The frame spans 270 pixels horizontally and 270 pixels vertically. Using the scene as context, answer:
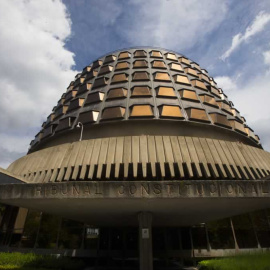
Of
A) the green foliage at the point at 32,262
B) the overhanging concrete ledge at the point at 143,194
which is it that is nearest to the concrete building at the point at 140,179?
the overhanging concrete ledge at the point at 143,194

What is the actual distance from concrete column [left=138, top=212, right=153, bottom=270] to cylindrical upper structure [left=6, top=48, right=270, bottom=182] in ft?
13.2

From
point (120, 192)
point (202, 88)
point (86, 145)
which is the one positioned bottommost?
point (120, 192)

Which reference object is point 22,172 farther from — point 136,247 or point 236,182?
point 236,182

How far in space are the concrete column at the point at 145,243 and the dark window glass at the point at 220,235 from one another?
10534 millimetres

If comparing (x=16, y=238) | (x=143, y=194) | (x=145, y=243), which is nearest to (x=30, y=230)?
(x=16, y=238)

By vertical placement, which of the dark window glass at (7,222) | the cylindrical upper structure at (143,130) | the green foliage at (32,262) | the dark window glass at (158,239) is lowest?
the green foliage at (32,262)

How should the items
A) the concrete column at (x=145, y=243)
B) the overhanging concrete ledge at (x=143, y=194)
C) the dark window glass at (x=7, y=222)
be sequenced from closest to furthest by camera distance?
1. the overhanging concrete ledge at (x=143, y=194)
2. the concrete column at (x=145, y=243)
3. the dark window glass at (x=7, y=222)

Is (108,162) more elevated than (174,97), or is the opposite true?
(174,97)

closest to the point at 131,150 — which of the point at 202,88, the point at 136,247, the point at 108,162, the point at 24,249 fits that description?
the point at 108,162

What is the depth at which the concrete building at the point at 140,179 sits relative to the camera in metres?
11.4

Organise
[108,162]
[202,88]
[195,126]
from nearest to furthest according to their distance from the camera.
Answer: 1. [108,162]
2. [195,126]
3. [202,88]

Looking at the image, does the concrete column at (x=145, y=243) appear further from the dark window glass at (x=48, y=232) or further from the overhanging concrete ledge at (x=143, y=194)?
the dark window glass at (x=48, y=232)

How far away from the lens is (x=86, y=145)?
18938 mm

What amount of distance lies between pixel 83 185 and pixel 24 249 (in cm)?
1497
